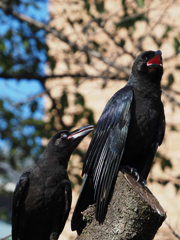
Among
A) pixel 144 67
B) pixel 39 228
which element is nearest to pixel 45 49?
pixel 144 67

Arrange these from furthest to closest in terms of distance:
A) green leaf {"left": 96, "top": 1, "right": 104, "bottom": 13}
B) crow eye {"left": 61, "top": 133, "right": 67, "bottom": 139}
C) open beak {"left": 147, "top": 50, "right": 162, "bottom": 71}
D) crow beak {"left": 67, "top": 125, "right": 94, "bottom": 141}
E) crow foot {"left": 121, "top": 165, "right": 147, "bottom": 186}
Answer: green leaf {"left": 96, "top": 1, "right": 104, "bottom": 13} < crow eye {"left": 61, "top": 133, "right": 67, "bottom": 139} < crow beak {"left": 67, "top": 125, "right": 94, "bottom": 141} < open beak {"left": 147, "top": 50, "right": 162, "bottom": 71} < crow foot {"left": 121, "top": 165, "right": 147, "bottom": 186}

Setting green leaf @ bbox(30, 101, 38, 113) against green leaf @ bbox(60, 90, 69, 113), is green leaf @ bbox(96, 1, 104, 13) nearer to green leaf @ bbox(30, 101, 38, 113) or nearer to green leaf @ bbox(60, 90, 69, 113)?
green leaf @ bbox(60, 90, 69, 113)

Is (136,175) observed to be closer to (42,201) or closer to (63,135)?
(42,201)

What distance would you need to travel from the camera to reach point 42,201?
3.07 meters

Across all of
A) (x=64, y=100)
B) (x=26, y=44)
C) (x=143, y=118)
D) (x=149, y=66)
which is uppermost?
(x=26, y=44)

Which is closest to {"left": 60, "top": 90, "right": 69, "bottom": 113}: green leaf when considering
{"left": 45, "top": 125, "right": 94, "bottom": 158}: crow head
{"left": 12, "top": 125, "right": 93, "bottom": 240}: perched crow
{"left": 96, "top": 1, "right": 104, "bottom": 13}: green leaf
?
{"left": 96, "top": 1, "right": 104, "bottom": 13}: green leaf

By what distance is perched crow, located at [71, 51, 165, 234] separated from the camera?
8.46 ft

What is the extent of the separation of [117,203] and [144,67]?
134 cm

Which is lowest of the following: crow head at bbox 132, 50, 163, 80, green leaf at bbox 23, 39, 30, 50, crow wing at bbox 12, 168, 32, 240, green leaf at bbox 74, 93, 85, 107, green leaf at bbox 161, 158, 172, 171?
green leaf at bbox 161, 158, 172, 171

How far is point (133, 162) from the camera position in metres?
3.05

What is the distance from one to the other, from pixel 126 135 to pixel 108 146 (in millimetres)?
165

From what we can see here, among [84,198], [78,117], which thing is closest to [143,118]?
[84,198]

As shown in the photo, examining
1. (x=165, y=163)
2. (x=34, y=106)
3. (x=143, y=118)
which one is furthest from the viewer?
(x=34, y=106)

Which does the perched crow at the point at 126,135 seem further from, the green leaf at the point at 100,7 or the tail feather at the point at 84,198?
the green leaf at the point at 100,7
